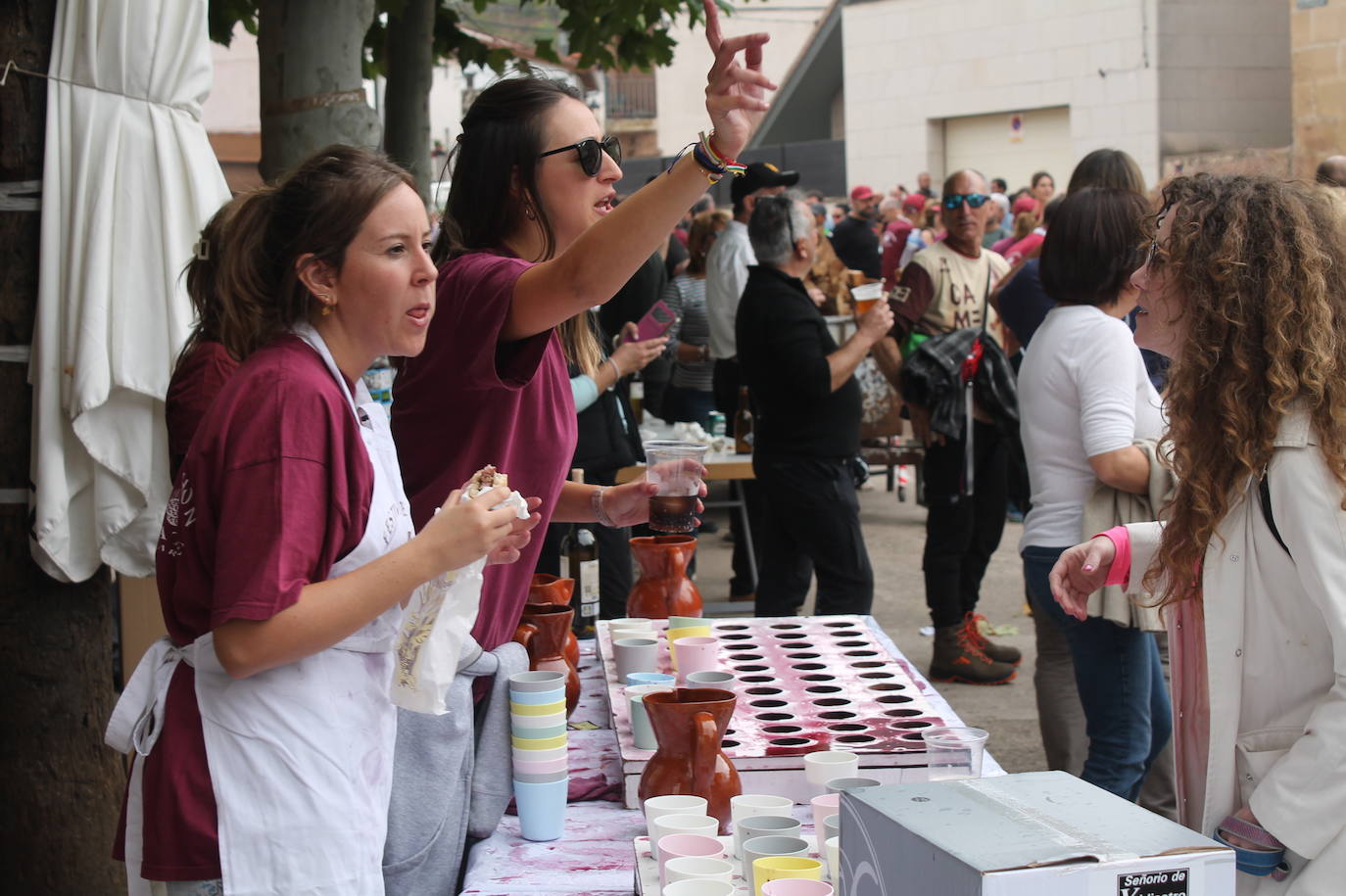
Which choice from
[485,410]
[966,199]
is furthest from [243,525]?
[966,199]

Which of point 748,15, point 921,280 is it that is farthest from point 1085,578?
point 748,15

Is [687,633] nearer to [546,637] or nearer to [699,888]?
[546,637]

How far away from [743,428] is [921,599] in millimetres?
1613

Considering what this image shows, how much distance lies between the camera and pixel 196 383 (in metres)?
2.65

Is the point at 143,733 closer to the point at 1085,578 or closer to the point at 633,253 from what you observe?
the point at 633,253

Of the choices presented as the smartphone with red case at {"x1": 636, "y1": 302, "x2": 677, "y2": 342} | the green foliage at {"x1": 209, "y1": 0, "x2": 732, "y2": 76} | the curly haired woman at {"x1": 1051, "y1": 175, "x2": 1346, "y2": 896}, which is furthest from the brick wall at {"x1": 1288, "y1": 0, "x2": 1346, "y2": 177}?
the curly haired woman at {"x1": 1051, "y1": 175, "x2": 1346, "y2": 896}

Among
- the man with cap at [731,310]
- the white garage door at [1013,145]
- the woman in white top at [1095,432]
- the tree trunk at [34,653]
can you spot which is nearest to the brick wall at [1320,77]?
the white garage door at [1013,145]

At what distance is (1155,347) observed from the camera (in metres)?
2.17

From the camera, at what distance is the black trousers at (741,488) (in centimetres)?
694

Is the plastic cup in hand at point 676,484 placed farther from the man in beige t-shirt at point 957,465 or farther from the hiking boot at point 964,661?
the hiking boot at point 964,661

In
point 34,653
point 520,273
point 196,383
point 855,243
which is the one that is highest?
point 855,243

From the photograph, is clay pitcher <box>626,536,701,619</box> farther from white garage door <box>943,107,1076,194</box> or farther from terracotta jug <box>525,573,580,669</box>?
white garage door <box>943,107,1076,194</box>

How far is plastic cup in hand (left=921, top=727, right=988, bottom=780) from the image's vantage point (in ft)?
6.40

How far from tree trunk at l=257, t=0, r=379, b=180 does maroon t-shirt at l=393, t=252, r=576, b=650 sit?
1.94 m
